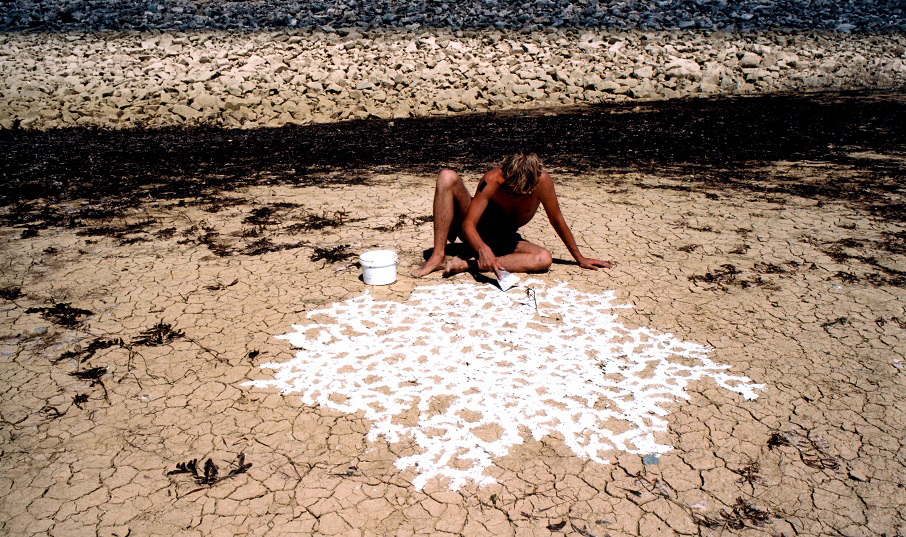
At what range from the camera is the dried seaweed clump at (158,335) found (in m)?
3.64

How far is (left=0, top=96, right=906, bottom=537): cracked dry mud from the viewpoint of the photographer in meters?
2.40

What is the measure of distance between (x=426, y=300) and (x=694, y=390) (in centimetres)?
184

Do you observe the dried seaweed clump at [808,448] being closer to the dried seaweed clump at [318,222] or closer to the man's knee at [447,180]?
the man's knee at [447,180]

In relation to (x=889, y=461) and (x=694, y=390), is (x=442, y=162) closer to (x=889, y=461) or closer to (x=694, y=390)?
(x=694, y=390)

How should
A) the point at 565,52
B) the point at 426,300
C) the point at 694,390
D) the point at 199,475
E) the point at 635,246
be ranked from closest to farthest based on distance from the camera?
1. the point at 199,475
2. the point at 694,390
3. the point at 426,300
4. the point at 635,246
5. the point at 565,52

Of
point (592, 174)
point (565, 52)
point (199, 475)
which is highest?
point (565, 52)

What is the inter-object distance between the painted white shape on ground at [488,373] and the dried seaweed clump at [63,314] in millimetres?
1526

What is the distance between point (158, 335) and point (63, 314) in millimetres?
836

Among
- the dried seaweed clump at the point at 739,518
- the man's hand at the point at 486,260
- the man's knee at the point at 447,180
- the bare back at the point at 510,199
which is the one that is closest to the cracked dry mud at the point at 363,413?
the dried seaweed clump at the point at 739,518

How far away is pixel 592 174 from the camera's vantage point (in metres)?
7.29

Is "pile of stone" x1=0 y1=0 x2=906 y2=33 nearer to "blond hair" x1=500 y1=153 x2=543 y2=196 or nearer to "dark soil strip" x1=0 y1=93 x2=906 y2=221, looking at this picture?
"dark soil strip" x1=0 y1=93 x2=906 y2=221

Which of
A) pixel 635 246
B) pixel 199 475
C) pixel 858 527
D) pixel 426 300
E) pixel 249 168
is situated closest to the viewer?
pixel 858 527

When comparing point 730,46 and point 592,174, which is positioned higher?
point 730,46

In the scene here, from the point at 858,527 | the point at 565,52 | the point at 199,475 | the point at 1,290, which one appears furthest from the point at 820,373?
the point at 565,52
